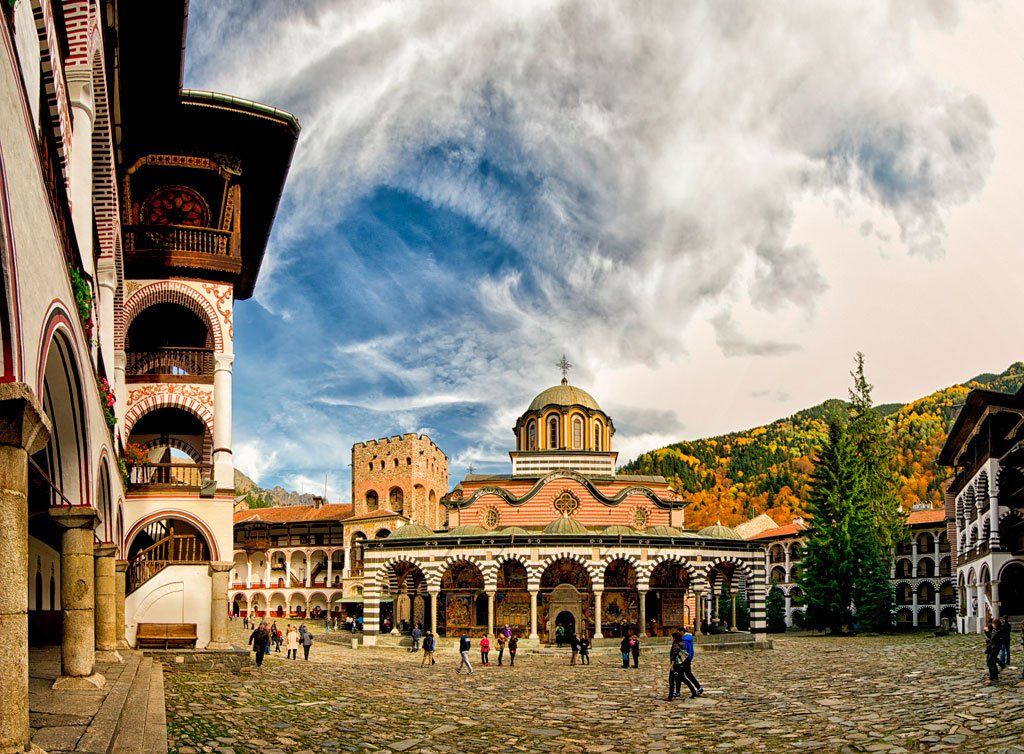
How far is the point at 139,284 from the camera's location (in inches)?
992

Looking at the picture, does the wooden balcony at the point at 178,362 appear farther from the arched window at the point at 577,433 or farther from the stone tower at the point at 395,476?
the stone tower at the point at 395,476

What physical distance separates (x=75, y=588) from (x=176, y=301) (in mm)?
14732

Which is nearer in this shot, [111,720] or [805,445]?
[111,720]

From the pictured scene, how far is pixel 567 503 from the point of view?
4425 centimetres

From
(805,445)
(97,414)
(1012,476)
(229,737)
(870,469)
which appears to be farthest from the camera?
(805,445)

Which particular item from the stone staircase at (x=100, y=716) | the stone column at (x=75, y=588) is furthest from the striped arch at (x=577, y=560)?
the stone column at (x=75, y=588)

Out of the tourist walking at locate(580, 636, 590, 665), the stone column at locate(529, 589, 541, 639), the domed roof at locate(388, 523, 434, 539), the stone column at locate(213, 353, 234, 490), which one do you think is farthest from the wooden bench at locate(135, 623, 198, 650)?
the domed roof at locate(388, 523, 434, 539)

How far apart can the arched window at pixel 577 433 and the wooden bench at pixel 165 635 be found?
28.8 meters

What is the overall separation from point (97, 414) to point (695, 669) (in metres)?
17.7

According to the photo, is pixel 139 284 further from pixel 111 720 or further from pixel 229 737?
pixel 111 720

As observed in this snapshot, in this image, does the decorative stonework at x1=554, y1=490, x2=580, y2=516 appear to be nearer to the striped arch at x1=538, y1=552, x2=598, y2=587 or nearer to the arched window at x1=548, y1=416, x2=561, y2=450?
the arched window at x1=548, y1=416, x2=561, y2=450

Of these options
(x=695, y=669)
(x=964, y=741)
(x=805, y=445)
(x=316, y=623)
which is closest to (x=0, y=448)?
(x=964, y=741)

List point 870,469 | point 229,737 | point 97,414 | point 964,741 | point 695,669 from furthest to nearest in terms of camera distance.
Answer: point 870,469
point 695,669
point 97,414
point 229,737
point 964,741

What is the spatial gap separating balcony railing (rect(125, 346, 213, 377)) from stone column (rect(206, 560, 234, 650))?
519cm
